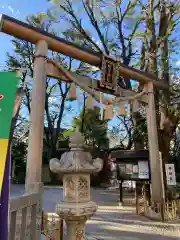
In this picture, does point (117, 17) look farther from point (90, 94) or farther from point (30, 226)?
point (30, 226)

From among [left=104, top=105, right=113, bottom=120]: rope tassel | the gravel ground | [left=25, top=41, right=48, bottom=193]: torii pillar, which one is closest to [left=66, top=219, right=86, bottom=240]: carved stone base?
the gravel ground

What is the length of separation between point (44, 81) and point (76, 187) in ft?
12.1

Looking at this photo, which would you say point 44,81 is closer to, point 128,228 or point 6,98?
point 128,228

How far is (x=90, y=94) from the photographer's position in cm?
676

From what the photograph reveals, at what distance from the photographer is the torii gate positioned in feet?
17.9

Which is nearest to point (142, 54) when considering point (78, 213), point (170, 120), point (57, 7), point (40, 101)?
point (170, 120)

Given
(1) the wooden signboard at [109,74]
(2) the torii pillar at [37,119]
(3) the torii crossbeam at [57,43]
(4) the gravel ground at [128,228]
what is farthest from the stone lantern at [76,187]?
(1) the wooden signboard at [109,74]

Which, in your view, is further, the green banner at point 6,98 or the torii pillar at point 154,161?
the torii pillar at point 154,161

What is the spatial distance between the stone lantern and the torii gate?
1.65 metres

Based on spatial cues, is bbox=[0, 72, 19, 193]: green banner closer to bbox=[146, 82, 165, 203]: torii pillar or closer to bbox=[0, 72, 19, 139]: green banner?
bbox=[0, 72, 19, 139]: green banner

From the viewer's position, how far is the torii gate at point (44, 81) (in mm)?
5465

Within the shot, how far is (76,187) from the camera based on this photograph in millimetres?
2926

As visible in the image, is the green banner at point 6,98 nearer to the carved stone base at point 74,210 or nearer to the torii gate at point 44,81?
the carved stone base at point 74,210

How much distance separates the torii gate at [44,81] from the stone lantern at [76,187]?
1654 millimetres
